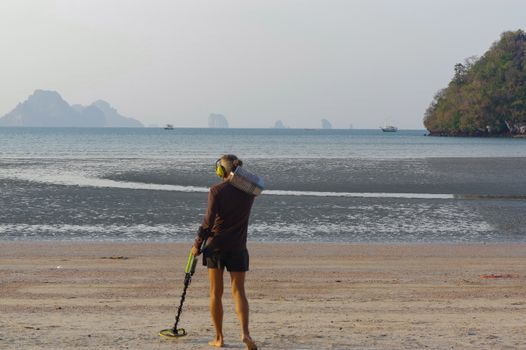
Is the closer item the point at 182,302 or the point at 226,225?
the point at 226,225

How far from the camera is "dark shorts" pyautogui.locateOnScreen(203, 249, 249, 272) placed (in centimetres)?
798

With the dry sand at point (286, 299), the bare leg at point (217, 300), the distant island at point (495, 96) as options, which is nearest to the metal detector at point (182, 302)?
the dry sand at point (286, 299)

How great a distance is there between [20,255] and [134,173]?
1214 inches

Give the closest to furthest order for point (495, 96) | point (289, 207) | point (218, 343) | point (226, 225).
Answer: point (226, 225), point (218, 343), point (289, 207), point (495, 96)

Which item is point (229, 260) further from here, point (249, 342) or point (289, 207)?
point (289, 207)

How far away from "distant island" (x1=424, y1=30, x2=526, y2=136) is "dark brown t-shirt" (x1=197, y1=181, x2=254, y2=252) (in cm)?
17240

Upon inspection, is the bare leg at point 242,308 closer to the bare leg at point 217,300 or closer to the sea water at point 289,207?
the bare leg at point 217,300

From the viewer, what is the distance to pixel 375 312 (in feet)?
34.1

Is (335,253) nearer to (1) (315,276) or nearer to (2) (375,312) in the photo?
(1) (315,276)

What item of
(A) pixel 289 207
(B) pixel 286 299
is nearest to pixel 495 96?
(A) pixel 289 207

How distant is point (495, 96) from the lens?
571ft

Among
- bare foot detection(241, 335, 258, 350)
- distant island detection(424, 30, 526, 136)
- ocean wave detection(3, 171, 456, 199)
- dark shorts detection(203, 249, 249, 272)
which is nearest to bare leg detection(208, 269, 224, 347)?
dark shorts detection(203, 249, 249, 272)

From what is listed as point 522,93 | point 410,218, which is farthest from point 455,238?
point 522,93

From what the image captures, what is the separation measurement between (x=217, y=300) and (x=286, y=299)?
319 cm
